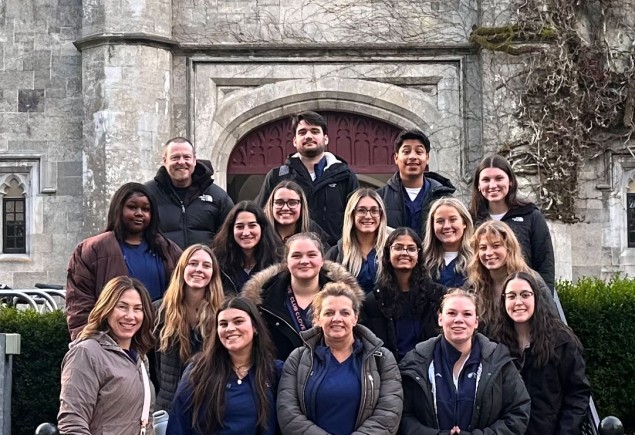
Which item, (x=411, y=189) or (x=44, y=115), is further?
(x=44, y=115)

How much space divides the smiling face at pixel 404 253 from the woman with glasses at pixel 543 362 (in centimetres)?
58

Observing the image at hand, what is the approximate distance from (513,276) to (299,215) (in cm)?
165

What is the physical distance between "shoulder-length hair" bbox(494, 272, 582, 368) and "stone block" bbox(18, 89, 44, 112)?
8.52 meters

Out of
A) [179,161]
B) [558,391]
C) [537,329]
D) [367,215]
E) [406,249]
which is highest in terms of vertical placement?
[179,161]

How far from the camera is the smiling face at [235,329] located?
20.2 ft

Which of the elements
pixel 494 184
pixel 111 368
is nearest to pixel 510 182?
pixel 494 184

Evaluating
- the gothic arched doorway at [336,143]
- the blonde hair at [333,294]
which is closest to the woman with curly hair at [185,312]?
the blonde hair at [333,294]

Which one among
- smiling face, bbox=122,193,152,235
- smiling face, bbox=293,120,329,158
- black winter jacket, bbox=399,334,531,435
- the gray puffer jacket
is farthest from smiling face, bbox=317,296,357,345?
smiling face, bbox=293,120,329,158

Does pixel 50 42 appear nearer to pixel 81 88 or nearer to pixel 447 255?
pixel 81 88

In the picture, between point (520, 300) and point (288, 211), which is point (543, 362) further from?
point (288, 211)

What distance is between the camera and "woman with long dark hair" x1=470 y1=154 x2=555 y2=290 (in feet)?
25.2

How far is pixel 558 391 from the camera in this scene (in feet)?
21.7

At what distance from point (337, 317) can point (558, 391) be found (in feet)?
4.73

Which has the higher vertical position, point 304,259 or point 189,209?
point 189,209
